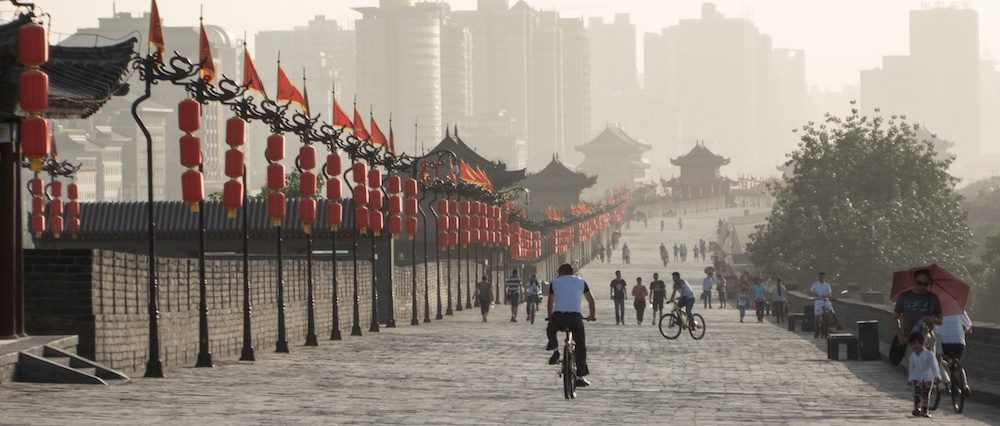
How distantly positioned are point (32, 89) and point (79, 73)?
4.65 meters

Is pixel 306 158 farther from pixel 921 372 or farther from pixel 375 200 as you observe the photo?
pixel 921 372

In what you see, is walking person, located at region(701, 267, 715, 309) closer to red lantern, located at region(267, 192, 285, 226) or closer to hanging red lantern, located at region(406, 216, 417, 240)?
hanging red lantern, located at region(406, 216, 417, 240)

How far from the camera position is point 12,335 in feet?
58.2

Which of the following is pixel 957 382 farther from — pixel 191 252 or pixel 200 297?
pixel 191 252

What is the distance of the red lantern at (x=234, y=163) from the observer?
74.0 ft

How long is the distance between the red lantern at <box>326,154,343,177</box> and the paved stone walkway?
3.20 m

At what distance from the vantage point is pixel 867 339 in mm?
24953

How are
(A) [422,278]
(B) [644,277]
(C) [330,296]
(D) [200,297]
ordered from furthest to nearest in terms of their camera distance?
(B) [644,277]
(A) [422,278]
(C) [330,296]
(D) [200,297]

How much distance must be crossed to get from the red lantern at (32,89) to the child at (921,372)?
9.24 metres

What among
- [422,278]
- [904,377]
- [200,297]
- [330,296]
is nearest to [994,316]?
[422,278]

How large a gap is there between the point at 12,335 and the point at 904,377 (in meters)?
11.6

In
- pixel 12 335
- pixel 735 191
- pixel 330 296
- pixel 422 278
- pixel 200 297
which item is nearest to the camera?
pixel 12 335

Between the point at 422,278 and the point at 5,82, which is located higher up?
the point at 5,82

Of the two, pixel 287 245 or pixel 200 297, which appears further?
pixel 287 245
